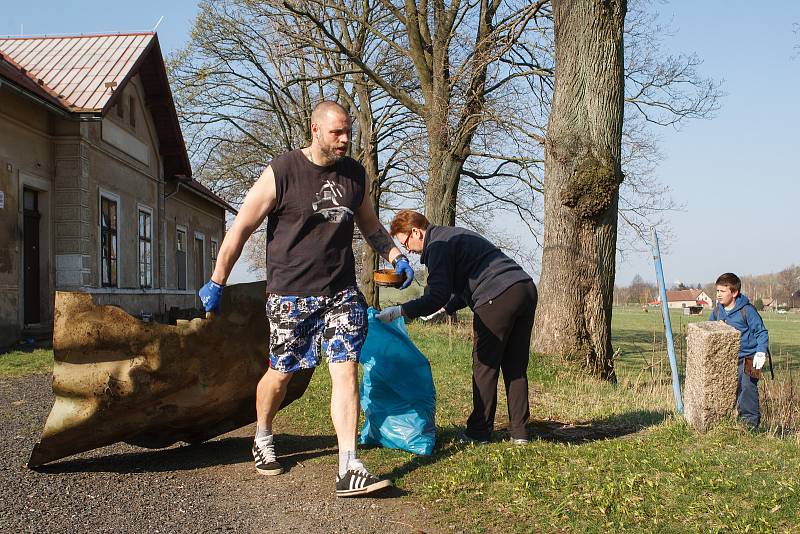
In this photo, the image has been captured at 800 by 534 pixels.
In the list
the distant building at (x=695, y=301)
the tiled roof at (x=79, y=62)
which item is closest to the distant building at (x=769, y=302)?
the distant building at (x=695, y=301)

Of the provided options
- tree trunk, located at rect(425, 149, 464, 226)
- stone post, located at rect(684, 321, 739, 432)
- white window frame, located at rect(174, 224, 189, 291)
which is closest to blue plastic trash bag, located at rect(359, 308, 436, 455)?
stone post, located at rect(684, 321, 739, 432)

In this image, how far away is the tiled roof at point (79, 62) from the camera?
1473 cm

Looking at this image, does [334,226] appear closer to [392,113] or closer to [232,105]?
[392,113]

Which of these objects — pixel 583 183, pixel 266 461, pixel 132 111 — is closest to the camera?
pixel 266 461

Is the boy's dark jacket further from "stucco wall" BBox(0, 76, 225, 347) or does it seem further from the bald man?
"stucco wall" BBox(0, 76, 225, 347)

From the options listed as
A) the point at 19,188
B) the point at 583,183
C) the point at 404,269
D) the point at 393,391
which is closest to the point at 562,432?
the point at 393,391

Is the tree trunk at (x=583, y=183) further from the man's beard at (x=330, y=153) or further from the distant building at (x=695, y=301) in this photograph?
the man's beard at (x=330, y=153)

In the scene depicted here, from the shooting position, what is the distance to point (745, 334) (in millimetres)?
7520

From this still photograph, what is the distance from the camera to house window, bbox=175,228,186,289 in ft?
73.2

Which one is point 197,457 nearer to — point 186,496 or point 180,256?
point 186,496

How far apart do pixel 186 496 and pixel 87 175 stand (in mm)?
12528

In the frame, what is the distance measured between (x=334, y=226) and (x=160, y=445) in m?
1.81

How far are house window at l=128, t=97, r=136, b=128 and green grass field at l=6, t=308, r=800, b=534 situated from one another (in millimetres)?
13780

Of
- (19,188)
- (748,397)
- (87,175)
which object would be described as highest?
(87,175)
